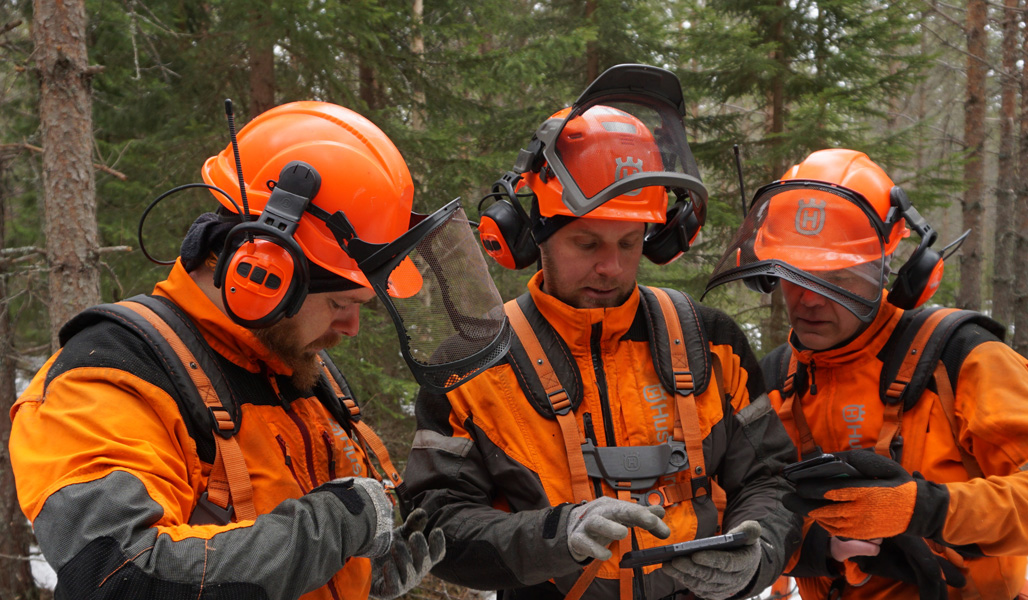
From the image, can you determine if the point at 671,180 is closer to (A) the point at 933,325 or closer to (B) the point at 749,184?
(A) the point at 933,325

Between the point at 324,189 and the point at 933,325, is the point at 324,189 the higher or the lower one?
the higher one

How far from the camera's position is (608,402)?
7.81ft

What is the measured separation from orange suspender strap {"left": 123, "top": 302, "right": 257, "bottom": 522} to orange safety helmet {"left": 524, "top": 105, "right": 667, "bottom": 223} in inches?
48.8

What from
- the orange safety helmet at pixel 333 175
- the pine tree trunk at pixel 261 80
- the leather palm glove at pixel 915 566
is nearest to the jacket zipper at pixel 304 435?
the orange safety helmet at pixel 333 175

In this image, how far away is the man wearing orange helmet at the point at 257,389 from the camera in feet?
4.75

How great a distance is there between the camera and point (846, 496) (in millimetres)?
2277

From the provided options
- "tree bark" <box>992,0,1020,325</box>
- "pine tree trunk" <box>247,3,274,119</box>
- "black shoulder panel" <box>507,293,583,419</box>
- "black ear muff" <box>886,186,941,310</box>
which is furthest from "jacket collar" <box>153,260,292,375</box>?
"tree bark" <box>992,0,1020,325</box>

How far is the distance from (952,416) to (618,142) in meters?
1.60

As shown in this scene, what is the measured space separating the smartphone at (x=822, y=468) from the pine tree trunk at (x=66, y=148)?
4252 millimetres

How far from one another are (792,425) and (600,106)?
1569 mm

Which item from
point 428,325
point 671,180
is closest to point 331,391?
point 428,325

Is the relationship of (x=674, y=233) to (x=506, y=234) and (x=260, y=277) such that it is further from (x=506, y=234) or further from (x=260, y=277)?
(x=260, y=277)

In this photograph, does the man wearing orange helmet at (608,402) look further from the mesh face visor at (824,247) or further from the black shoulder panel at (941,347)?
the black shoulder panel at (941,347)

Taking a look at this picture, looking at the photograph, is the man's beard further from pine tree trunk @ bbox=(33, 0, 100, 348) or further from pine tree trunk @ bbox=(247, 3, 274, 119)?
A: pine tree trunk @ bbox=(247, 3, 274, 119)
